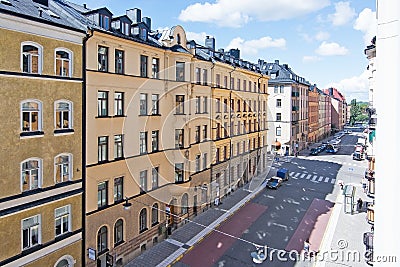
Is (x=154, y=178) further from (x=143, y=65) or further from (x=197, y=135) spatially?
(x=143, y=65)

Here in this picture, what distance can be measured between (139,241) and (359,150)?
5319 cm

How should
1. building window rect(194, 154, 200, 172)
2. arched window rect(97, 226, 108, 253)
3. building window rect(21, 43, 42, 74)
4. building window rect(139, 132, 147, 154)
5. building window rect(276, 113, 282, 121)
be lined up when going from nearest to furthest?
building window rect(21, 43, 42, 74)
arched window rect(97, 226, 108, 253)
building window rect(139, 132, 147, 154)
building window rect(194, 154, 200, 172)
building window rect(276, 113, 282, 121)

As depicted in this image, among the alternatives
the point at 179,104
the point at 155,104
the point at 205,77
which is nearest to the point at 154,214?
the point at 155,104

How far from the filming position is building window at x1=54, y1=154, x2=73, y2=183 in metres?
15.9

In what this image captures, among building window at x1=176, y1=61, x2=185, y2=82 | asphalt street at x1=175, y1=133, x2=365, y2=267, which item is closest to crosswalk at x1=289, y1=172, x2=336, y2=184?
asphalt street at x1=175, y1=133, x2=365, y2=267

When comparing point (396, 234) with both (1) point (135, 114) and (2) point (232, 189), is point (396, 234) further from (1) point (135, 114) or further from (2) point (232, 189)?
(2) point (232, 189)

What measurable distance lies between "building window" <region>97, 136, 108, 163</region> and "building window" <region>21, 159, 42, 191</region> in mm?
3848

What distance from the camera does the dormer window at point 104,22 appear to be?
1894 cm

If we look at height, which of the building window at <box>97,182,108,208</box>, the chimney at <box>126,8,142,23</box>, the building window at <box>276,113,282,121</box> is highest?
the chimney at <box>126,8,142,23</box>

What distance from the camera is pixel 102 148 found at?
18.8 m

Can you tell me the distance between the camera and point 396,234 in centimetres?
362

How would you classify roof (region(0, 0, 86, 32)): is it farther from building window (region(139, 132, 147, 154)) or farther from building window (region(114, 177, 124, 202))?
building window (region(114, 177, 124, 202))

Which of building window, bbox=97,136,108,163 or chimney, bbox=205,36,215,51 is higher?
chimney, bbox=205,36,215,51

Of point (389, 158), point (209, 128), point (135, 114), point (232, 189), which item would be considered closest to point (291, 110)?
point (232, 189)
